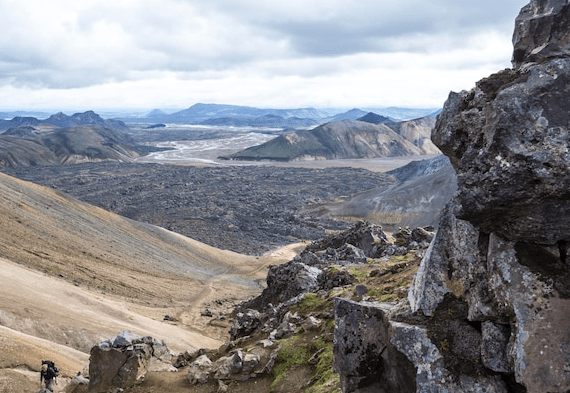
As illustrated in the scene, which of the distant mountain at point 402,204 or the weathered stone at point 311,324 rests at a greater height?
the weathered stone at point 311,324

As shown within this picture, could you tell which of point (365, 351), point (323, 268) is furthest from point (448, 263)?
point (323, 268)

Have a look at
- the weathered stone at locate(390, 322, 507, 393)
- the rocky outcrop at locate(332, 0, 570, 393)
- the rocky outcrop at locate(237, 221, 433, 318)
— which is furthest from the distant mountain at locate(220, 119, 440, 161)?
the weathered stone at locate(390, 322, 507, 393)

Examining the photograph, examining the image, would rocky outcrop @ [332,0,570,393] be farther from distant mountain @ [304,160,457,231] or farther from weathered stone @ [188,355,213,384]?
distant mountain @ [304,160,457,231]

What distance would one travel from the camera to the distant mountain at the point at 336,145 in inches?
6693

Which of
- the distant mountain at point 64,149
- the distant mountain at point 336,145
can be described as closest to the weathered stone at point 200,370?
the distant mountain at point 64,149

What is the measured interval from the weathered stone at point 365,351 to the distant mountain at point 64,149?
480ft

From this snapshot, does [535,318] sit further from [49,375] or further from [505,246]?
[49,375]

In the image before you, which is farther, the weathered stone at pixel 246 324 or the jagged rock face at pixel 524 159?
the weathered stone at pixel 246 324

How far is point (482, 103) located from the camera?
7.81 meters

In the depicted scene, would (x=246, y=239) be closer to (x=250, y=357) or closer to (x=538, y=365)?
(x=250, y=357)

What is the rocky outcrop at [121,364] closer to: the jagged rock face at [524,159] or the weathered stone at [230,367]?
the weathered stone at [230,367]

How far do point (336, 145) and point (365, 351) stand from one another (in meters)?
171

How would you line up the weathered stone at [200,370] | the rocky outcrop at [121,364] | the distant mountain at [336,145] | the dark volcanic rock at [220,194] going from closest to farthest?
the weathered stone at [200,370] < the rocky outcrop at [121,364] < the dark volcanic rock at [220,194] < the distant mountain at [336,145]

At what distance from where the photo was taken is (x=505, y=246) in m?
7.20
